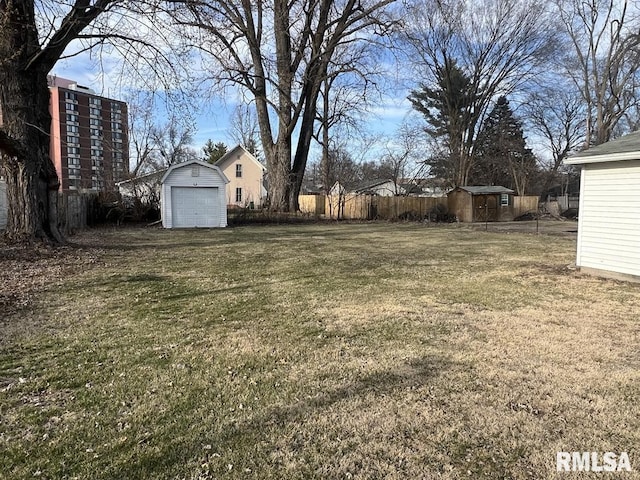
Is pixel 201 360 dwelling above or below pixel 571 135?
below

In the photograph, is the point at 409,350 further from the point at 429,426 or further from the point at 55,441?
the point at 55,441

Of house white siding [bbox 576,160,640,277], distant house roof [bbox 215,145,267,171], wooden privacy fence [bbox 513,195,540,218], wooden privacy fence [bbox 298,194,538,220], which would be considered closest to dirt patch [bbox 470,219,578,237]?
wooden privacy fence [bbox 298,194,538,220]

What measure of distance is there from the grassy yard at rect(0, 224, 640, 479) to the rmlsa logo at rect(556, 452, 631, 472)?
55 millimetres

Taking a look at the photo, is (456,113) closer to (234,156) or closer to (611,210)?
(234,156)

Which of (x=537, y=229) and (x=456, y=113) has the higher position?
(x=456, y=113)

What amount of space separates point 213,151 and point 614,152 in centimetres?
4770

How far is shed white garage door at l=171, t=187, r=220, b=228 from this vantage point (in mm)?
19672

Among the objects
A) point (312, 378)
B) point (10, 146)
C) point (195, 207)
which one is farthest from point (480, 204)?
point (312, 378)

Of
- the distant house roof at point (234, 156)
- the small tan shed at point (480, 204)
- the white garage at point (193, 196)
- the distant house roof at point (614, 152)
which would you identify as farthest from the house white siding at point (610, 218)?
the distant house roof at point (234, 156)

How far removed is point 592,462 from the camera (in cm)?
234

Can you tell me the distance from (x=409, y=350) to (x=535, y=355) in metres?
1.14

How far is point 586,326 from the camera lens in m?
4.79

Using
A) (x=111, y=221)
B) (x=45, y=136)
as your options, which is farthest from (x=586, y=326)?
(x=111, y=221)

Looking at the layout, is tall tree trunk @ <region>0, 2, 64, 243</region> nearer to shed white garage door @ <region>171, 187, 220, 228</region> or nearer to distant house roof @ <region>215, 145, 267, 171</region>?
shed white garage door @ <region>171, 187, 220, 228</region>
